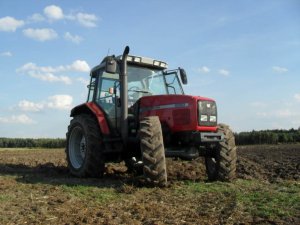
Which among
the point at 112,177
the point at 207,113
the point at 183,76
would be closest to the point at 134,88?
the point at 183,76

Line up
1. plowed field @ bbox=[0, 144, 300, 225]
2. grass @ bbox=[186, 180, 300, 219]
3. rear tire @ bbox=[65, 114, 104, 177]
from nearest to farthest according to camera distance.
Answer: plowed field @ bbox=[0, 144, 300, 225]
grass @ bbox=[186, 180, 300, 219]
rear tire @ bbox=[65, 114, 104, 177]

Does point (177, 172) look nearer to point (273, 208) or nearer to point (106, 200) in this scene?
point (106, 200)

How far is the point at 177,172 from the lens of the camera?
33.6ft

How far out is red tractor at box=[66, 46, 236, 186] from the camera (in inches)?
313

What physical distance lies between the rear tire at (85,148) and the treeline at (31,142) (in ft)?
137

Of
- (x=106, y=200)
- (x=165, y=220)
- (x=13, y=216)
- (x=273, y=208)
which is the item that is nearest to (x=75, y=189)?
(x=106, y=200)

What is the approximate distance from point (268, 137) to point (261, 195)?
110 feet

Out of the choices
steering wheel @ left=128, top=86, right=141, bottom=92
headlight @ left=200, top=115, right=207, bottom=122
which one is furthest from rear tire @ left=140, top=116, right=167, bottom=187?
steering wheel @ left=128, top=86, right=141, bottom=92

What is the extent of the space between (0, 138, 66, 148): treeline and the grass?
45.2 m

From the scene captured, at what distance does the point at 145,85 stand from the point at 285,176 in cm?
406

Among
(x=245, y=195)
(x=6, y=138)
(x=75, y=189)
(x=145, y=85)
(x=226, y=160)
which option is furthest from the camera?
(x=6, y=138)

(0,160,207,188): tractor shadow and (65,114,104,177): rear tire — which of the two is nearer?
(0,160,207,188): tractor shadow

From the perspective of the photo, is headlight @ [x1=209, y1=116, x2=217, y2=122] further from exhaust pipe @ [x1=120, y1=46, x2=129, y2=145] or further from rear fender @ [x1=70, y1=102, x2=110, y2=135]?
rear fender @ [x1=70, y1=102, x2=110, y2=135]

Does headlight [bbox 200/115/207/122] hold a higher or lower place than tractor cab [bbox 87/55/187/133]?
lower
